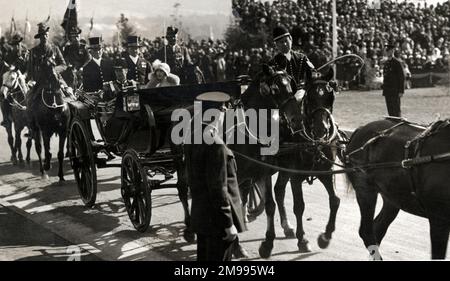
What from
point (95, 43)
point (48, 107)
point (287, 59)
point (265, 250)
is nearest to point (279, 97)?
point (287, 59)

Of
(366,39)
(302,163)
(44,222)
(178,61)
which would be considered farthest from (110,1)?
(366,39)

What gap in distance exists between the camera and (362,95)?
67.1 feet

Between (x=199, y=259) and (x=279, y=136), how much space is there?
7.52 ft

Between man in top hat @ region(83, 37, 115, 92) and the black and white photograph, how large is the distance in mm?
23

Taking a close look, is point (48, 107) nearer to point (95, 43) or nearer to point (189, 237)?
point (95, 43)

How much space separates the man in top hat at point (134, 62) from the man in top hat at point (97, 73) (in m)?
0.31

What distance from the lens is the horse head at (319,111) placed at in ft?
21.6

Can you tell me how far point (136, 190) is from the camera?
748 centimetres

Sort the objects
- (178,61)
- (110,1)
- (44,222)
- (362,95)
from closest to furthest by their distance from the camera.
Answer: (44,222) → (110,1) → (178,61) → (362,95)

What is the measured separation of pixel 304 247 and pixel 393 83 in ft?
26.3

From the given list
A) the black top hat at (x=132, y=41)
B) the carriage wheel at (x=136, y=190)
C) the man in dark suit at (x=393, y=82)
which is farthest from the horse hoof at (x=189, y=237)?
the man in dark suit at (x=393, y=82)

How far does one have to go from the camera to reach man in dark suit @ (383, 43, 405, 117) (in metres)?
13.6

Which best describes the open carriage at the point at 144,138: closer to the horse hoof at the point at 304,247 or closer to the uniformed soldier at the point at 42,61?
the horse hoof at the point at 304,247
